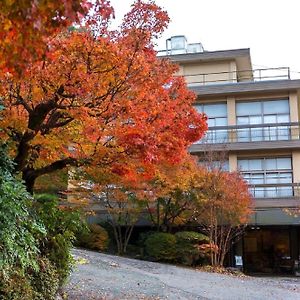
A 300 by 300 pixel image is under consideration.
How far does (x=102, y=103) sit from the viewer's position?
9156 millimetres

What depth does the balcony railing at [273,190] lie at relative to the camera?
28.9m

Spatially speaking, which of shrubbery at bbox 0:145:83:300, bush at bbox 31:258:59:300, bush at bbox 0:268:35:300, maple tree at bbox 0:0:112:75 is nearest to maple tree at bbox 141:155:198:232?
shrubbery at bbox 0:145:83:300

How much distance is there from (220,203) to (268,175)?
338 inches

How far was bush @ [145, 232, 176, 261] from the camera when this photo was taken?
23.4m

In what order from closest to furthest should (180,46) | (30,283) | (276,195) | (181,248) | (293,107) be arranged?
1. (30,283)
2. (181,248)
3. (276,195)
4. (293,107)
5. (180,46)

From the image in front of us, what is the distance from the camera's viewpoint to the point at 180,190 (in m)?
23.8

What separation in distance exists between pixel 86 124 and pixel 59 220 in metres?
2.04

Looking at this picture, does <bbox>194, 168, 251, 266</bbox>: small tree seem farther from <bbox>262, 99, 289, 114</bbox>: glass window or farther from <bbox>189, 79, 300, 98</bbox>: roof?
<bbox>262, 99, 289, 114</bbox>: glass window

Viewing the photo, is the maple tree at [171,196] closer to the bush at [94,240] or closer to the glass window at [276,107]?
the bush at [94,240]

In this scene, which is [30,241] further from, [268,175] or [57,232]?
[268,175]

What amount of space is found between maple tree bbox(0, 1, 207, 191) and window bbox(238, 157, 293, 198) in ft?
65.2

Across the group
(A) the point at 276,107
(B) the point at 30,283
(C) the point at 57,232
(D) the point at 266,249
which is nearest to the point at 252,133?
(A) the point at 276,107

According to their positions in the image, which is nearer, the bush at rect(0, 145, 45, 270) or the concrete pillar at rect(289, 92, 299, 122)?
the bush at rect(0, 145, 45, 270)

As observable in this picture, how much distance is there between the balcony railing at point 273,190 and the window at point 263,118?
2910 millimetres
